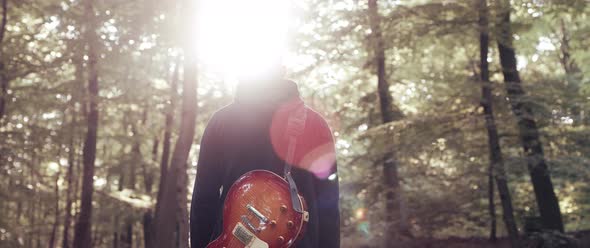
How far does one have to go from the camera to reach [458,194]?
45.6 feet

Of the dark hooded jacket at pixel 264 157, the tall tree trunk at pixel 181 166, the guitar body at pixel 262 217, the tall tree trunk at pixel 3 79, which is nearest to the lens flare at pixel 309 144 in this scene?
the dark hooded jacket at pixel 264 157

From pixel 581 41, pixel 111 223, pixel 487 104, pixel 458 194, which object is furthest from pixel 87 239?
pixel 581 41

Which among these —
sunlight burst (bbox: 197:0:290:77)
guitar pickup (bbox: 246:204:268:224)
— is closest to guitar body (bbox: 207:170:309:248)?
guitar pickup (bbox: 246:204:268:224)

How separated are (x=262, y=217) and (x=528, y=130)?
9.75m

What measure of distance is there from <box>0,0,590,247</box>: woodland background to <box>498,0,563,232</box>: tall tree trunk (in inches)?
1.2

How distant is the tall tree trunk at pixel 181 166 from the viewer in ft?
39.4

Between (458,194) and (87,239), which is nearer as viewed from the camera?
(458,194)

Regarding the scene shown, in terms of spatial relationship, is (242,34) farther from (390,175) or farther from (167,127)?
(167,127)

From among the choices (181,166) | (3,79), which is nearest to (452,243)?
(181,166)

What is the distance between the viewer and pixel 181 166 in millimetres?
12109

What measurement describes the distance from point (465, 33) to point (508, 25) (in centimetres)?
86

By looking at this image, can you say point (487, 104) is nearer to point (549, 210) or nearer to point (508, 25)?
point (508, 25)

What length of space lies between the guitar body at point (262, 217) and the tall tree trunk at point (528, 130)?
30.0 feet

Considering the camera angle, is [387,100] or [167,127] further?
[167,127]
